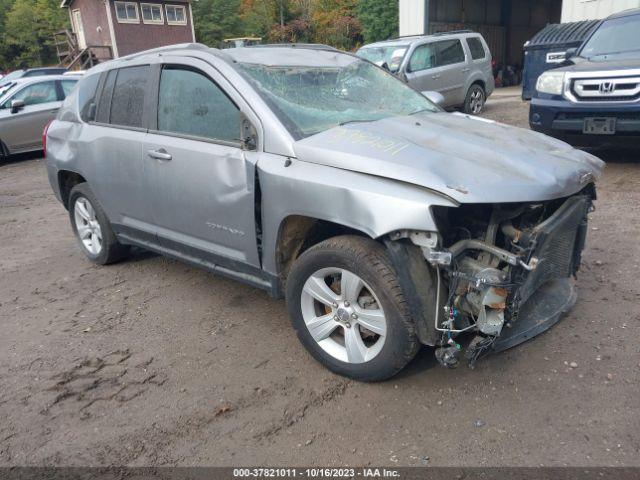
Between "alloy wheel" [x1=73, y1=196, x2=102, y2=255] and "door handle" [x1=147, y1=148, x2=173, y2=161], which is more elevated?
"door handle" [x1=147, y1=148, x2=173, y2=161]

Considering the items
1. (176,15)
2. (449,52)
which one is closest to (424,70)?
(449,52)

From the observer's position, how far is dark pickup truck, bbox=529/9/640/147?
6340 mm

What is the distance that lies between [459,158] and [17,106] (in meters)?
11.0

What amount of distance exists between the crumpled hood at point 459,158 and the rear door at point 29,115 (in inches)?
408

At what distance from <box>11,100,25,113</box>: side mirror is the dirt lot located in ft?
26.7

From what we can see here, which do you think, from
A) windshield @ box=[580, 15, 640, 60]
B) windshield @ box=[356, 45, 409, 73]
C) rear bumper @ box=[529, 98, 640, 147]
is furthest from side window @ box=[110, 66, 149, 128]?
windshield @ box=[356, 45, 409, 73]

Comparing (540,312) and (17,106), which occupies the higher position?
(17,106)

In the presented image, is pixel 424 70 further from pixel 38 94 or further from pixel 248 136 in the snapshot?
pixel 248 136

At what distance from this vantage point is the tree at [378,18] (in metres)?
35.2

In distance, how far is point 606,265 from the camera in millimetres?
4379

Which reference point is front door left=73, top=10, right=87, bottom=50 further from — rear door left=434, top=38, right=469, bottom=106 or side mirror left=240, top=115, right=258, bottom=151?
side mirror left=240, top=115, right=258, bottom=151

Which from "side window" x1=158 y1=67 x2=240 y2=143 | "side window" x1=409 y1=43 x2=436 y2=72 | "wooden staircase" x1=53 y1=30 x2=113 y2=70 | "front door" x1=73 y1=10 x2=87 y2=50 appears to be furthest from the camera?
"front door" x1=73 y1=10 x2=87 y2=50

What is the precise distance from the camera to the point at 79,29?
126 ft

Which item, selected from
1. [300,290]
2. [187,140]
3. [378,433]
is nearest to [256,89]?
[187,140]
